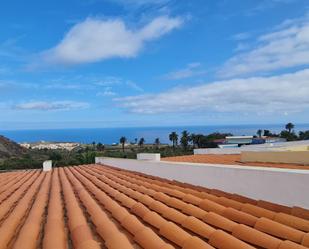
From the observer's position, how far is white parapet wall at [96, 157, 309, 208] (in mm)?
4898

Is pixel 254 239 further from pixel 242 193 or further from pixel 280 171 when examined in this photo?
pixel 242 193

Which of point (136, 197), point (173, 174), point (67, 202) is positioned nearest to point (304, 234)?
point (136, 197)

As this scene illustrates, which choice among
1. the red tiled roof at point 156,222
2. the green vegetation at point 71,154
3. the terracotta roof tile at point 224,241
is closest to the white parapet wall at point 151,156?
the red tiled roof at point 156,222

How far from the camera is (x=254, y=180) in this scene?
Result: 5.69 metres

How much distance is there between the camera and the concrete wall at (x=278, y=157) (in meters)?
10.0

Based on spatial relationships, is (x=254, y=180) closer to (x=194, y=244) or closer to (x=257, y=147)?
(x=194, y=244)

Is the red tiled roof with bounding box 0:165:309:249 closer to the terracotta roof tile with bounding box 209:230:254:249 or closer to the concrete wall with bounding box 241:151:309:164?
the terracotta roof tile with bounding box 209:230:254:249

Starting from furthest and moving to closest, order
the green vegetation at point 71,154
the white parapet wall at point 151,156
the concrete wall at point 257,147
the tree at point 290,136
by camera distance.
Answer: the tree at point 290,136 → the green vegetation at point 71,154 → the concrete wall at point 257,147 → the white parapet wall at point 151,156

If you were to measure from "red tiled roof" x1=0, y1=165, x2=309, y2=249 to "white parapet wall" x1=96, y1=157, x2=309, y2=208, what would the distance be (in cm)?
14

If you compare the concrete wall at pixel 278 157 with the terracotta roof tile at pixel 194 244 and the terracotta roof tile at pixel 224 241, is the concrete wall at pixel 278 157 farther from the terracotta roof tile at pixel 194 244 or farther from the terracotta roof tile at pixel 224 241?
the terracotta roof tile at pixel 194 244

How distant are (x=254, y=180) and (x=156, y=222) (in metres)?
1.73

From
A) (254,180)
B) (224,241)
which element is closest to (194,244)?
(224,241)

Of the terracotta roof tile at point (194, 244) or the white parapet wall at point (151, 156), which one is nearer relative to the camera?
the terracotta roof tile at point (194, 244)

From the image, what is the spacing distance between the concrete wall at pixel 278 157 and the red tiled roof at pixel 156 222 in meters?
4.19
